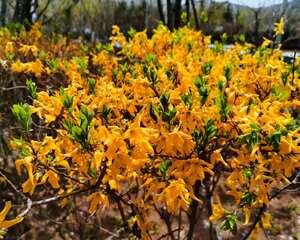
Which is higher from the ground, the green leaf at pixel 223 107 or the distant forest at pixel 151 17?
the distant forest at pixel 151 17

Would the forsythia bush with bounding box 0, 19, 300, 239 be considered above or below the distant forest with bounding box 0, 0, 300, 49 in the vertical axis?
below

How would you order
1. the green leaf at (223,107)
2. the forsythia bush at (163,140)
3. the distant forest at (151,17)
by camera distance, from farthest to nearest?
the distant forest at (151,17), the green leaf at (223,107), the forsythia bush at (163,140)

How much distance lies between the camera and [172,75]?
2.57m

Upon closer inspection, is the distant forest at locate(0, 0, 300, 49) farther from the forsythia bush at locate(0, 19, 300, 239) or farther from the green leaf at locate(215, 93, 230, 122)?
the green leaf at locate(215, 93, 230, 122)

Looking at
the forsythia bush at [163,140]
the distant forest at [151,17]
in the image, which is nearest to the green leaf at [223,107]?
the forsythia bush at [163,140]

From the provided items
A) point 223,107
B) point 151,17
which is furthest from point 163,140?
point 151,17

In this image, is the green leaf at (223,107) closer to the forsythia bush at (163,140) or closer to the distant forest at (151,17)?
the forsythia bush at (163,140)

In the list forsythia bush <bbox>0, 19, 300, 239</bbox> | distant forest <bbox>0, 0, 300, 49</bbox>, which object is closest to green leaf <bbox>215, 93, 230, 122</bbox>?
forsythia bush <bbox>0, 19, 300, 239</bbox>

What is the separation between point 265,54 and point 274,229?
2.93 m

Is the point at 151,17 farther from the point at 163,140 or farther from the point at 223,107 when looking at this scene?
the point at 163,140

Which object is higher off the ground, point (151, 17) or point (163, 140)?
point (151, 17)

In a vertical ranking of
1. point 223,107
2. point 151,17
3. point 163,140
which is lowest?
point 163,140

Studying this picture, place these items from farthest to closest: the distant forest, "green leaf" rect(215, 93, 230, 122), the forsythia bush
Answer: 1. the distant forest
2. "green leaf" rect(215, 93, 230, 122)
3. the forsythia bush

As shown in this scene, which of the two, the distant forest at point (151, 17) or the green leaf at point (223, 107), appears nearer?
the green leaf at point (223, 107)
